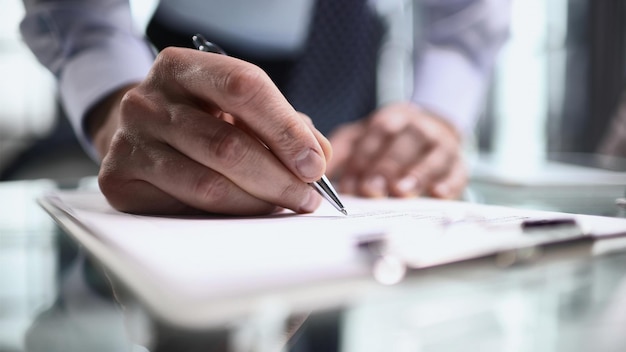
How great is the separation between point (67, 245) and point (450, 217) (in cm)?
23

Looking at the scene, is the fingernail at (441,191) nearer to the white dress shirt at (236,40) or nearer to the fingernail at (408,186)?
the fingernail at (408,186)

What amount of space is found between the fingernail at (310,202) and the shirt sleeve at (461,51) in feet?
1.91

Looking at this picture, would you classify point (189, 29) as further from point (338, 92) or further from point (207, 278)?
point (207, 278)

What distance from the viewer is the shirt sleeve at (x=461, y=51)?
37.0 inches

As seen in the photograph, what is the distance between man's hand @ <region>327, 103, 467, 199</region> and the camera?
0.56 meters

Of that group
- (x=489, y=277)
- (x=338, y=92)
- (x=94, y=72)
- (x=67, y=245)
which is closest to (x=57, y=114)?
(x=338, y=92)

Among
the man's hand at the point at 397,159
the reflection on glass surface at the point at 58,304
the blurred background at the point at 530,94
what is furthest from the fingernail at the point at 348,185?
the blurred background at the point at 530,94

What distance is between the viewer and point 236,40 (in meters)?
0.75

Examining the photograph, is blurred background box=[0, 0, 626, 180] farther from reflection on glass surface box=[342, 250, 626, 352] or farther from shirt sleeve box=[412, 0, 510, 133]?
reflection on glass surface box=[342, 250, 626, 352]

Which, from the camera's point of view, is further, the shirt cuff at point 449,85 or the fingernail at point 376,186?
the shirt cuff at point 449,85

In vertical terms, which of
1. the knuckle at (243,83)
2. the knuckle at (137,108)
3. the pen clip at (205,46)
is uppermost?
the pen clip at (205,46)

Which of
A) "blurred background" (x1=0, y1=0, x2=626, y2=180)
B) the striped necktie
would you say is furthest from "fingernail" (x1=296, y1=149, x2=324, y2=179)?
"blurred background" (x1=0, y1=0, x2=626, y2=180)

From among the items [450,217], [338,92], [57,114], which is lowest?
[57,114]

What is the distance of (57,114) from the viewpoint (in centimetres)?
275
